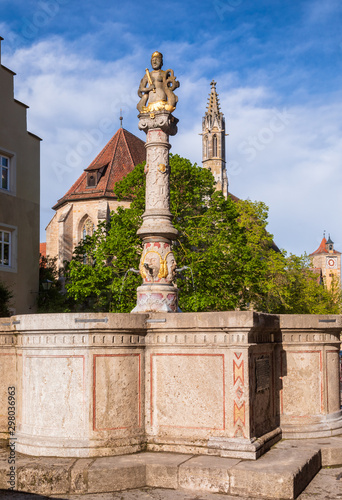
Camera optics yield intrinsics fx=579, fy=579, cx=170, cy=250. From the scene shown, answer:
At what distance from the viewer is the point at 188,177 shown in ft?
88.0

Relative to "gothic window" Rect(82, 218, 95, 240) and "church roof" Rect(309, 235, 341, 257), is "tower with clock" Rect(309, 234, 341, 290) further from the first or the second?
"gothic window" Rect(82, 218, 95, 240)

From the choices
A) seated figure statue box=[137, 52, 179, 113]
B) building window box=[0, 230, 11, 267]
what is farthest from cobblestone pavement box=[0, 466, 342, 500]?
building window box=[0, 230, 11, 267]

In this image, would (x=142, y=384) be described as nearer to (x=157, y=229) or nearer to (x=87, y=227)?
(x=157, y=229)

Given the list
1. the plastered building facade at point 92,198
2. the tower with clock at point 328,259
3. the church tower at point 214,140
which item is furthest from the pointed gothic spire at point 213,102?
the tower with clock at point 328,259

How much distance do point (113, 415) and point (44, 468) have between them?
1.05 metres

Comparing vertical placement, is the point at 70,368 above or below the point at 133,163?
below

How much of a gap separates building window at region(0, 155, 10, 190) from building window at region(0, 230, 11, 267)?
195cm

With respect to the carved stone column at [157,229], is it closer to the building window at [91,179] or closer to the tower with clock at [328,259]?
the building window at [91,179]

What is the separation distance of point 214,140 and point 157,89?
53.0m

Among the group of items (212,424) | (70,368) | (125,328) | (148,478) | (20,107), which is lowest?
(148,478)

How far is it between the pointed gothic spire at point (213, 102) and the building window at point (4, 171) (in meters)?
41.7

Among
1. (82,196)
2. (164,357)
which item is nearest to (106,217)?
(82,196)

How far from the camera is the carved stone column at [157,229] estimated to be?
30.4ft

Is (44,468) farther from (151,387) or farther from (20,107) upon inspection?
(20,107)
